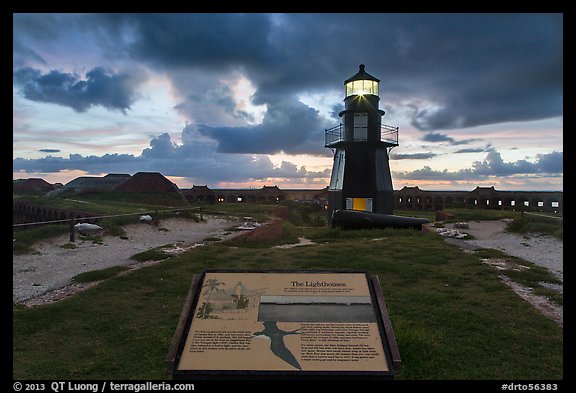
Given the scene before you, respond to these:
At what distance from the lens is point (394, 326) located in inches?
224

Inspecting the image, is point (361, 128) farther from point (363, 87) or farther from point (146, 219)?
point (146, 219)

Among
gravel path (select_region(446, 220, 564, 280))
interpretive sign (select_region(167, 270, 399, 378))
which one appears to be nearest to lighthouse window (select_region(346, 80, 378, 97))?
gravel path (select_region(446, 220, 564, 280))

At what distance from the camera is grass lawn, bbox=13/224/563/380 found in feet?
15.4

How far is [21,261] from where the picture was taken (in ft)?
33.4

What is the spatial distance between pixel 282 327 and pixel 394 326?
2.41 m

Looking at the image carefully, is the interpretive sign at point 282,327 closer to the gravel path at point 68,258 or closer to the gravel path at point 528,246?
the gravel path at point 68,258

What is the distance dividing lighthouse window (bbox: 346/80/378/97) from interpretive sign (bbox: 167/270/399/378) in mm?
19996

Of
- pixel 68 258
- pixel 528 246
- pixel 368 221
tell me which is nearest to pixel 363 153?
pixel 368 221

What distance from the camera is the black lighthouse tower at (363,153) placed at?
2244 centimetres

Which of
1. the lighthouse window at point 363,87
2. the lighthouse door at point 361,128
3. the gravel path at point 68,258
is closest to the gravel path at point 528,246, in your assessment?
the lighthouse door at point 361,128

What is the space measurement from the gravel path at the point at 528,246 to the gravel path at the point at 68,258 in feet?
41.0

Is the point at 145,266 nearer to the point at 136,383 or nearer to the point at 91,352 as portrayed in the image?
the point at 91,352

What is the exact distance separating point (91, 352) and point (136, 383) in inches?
55.8
